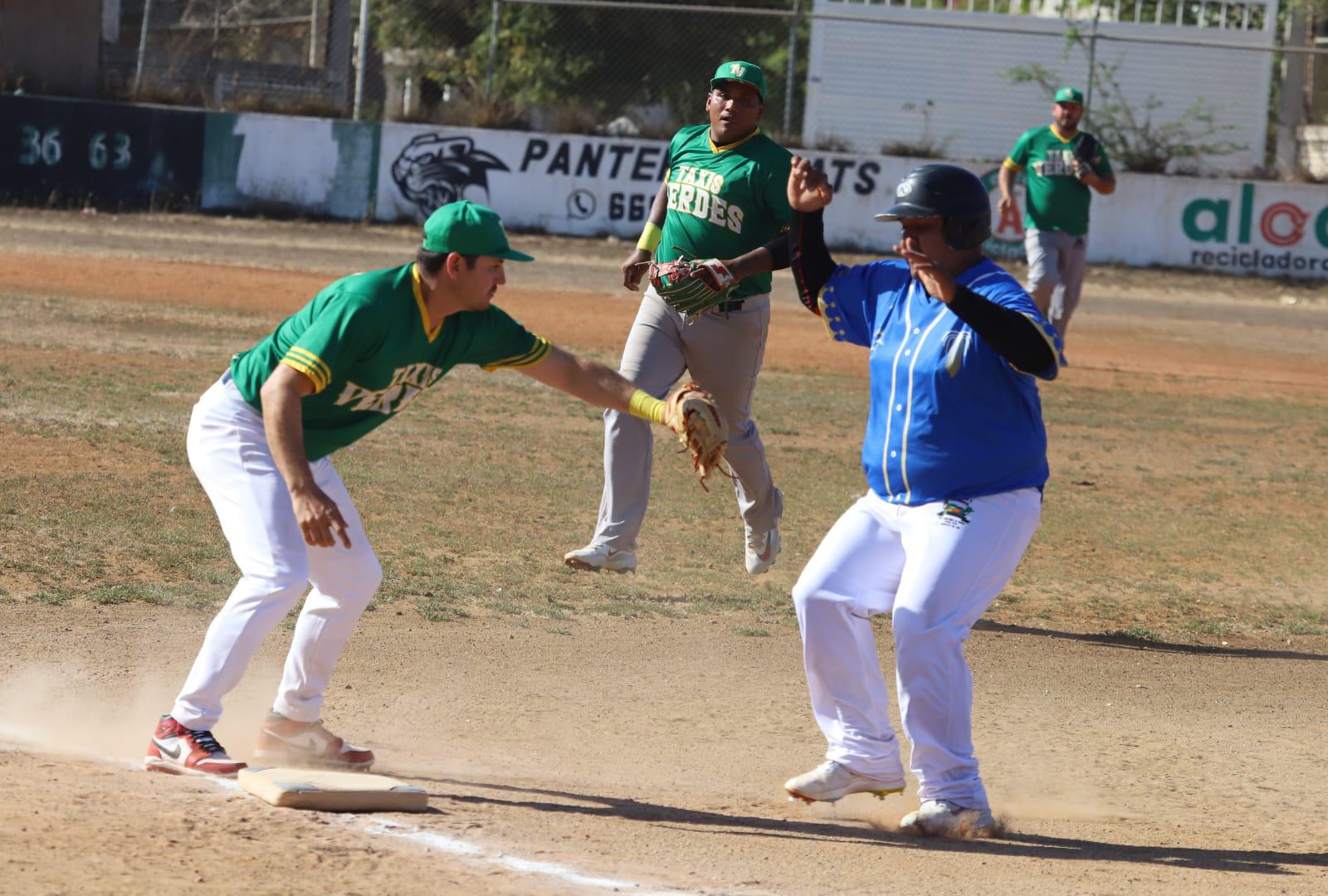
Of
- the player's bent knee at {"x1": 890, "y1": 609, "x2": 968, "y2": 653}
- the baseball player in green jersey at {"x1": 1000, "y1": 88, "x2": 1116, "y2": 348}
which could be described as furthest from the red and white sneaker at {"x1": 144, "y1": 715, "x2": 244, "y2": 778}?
the baseball player in green jersey at {"x1": 1000, "y1": 88, "x2": 1116, "y2": 348}

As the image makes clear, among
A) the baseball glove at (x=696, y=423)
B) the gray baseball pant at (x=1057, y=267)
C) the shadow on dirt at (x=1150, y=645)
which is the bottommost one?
the shadow on dirt at (x=1150, y=645)

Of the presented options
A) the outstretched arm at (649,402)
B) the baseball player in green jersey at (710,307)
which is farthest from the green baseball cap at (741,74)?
the outstretched arm at (649,402)

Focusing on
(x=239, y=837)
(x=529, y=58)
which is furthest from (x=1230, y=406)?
(x=529, y=58)

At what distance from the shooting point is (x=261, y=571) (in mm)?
4621

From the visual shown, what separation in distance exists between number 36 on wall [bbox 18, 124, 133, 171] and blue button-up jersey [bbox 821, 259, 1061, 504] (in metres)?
20.0

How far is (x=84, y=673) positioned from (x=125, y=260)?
45.5 ft

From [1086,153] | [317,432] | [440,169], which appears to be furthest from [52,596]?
[440,169]

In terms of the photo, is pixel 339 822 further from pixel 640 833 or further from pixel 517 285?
pixel 517 285

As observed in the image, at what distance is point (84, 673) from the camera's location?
579 cm

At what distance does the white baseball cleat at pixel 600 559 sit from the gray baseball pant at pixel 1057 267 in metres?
7.69

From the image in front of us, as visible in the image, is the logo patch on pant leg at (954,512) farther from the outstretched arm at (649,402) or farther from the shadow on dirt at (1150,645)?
the shadow on dirt at (1150,645)

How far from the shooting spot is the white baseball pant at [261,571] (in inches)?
183

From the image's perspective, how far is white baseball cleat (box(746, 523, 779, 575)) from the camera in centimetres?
739

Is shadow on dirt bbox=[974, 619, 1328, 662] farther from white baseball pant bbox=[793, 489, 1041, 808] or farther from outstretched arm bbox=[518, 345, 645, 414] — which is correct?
outstretched arm bbox=[518, 345, 645, 414]
